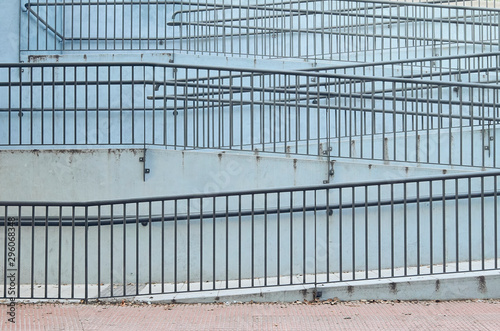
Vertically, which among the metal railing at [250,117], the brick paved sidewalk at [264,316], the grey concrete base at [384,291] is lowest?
the brick paved sidewalk at [264,316]

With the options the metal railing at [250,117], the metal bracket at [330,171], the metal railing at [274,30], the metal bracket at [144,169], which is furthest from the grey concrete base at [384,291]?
the metal railing at [274,30]

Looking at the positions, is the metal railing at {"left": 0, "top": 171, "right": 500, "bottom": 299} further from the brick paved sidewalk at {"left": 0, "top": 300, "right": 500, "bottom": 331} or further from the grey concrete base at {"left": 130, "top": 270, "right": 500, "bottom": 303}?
the brick paved sidewalk at {"left": 0, "top": 300, "right": 500, "bottom": 331}

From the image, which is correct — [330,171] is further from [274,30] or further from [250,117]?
[274,30]

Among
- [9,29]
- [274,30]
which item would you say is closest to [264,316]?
[9,29]

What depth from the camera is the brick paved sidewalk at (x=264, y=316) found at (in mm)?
5762

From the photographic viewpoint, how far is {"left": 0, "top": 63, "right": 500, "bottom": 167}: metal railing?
863 cm

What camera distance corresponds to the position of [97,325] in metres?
5.84

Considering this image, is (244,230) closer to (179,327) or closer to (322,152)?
(322,152)

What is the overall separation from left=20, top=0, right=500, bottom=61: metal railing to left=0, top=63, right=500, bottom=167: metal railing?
1.14 m

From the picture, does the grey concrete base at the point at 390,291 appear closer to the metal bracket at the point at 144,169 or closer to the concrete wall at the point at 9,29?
the metal bracket at the point at 144,169

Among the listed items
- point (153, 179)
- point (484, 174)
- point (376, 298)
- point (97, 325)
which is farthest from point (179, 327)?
point (484, 174)

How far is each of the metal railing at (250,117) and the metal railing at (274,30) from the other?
3.73 feet

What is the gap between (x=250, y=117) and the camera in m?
10.3

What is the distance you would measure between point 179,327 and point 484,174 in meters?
3.49
